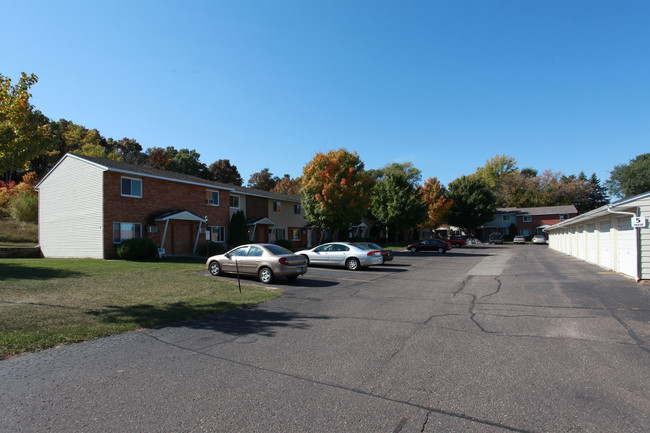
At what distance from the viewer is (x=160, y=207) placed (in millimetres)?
24078

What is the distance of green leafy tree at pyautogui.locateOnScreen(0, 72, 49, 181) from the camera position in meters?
10.0

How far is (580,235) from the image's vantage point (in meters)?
25.4

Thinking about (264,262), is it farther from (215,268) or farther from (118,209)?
(118,209)

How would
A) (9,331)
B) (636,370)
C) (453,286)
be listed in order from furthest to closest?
1. (453,286)
2. (9,331)
3. (636,370)

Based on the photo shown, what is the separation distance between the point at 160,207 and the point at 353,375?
2262 centimetres

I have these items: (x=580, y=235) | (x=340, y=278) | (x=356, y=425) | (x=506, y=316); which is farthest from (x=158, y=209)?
(x=580, y=235)

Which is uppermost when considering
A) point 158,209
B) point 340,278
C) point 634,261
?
point 158,209

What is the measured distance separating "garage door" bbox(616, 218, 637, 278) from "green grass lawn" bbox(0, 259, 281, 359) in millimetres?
12935

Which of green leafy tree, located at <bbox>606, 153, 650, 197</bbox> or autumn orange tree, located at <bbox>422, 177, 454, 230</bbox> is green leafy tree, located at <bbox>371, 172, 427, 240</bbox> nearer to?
autumn orange tree, located at <bbox>422, 177, 454, 230</bbox>

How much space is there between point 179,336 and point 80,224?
20162mm

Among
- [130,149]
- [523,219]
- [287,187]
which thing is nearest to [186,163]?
[130,149]

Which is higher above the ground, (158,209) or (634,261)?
(158,209)

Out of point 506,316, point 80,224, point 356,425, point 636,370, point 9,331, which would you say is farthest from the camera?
point 80,224

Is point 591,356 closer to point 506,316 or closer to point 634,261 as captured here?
point 506,316
